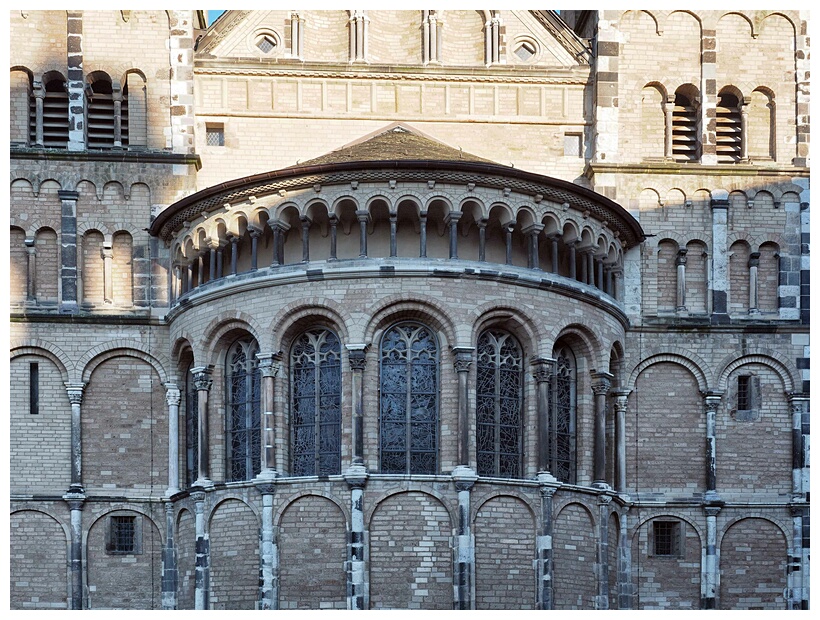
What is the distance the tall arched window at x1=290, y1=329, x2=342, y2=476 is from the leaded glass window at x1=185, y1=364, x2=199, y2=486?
7.83 ft

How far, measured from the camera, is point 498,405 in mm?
31594

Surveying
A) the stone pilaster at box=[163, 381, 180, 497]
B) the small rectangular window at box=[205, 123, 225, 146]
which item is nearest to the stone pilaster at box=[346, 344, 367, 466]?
the stone pilaster at box=[163, 381, 180, 497]

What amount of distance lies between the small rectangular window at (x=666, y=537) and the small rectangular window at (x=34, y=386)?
12784 millimetres

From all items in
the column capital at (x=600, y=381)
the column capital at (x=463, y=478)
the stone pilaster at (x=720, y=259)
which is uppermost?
the stone pilaster at (x=720, y=259)

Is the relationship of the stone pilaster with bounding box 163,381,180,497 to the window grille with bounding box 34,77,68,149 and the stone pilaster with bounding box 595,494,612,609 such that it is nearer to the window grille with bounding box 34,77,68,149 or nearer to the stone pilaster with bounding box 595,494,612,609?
the window grille with bounding box 34,77,68,149

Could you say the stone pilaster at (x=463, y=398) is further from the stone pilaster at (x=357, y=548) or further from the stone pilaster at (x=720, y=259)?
the stone pilaster at (x=720, y=259)

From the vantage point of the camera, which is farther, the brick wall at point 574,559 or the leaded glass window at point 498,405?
the leaded glass window at point 498,405

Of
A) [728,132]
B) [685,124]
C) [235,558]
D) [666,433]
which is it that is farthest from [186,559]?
[728,132]

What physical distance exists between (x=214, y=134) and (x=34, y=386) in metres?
6.56

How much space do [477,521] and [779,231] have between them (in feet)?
33.0

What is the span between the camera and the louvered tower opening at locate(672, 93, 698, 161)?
3628 cm

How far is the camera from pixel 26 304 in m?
34.3

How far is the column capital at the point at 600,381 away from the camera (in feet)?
107

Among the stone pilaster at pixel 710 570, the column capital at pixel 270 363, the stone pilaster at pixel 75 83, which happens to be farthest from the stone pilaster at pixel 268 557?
the stone pilaster at pixel 710 570
